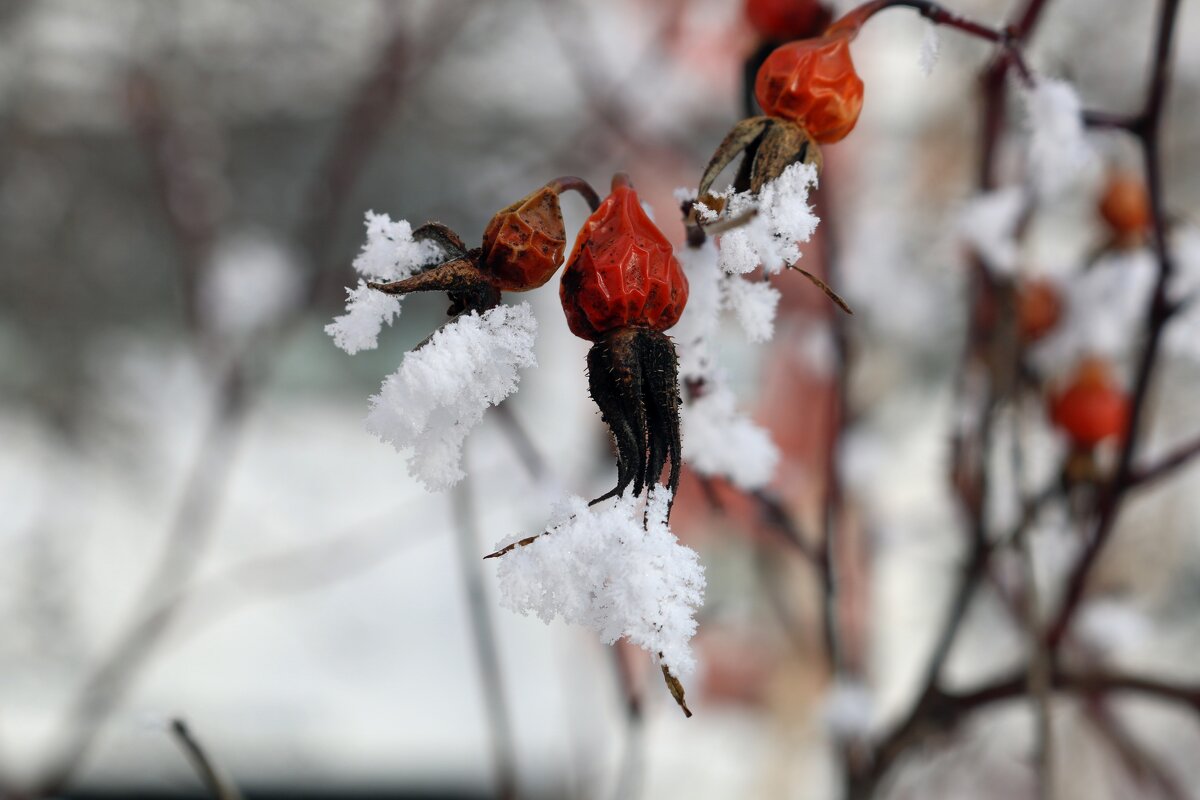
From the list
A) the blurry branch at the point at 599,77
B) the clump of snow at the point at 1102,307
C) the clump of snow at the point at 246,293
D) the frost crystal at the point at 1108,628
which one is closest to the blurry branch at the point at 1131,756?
the frost crystal at the point at 1108,628

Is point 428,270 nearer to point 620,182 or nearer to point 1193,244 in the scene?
point 620,182

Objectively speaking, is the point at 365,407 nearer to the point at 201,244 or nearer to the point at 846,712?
the point at 201,244

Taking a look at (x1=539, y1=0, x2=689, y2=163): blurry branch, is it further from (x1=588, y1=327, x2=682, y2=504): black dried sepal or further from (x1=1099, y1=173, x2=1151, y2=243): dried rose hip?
(x1=588, y1=327, x2=682, y2=504): black dried sepal

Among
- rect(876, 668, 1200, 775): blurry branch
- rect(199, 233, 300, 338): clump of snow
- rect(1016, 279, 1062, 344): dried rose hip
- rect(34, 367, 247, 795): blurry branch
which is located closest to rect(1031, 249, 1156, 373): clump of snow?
rect(1016, 279, 1062, 344): dried rose hip

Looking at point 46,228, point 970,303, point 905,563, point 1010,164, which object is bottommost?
point 970,303

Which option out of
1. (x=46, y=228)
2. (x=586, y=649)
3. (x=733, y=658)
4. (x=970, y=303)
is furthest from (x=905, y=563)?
(x=46, y=228)
